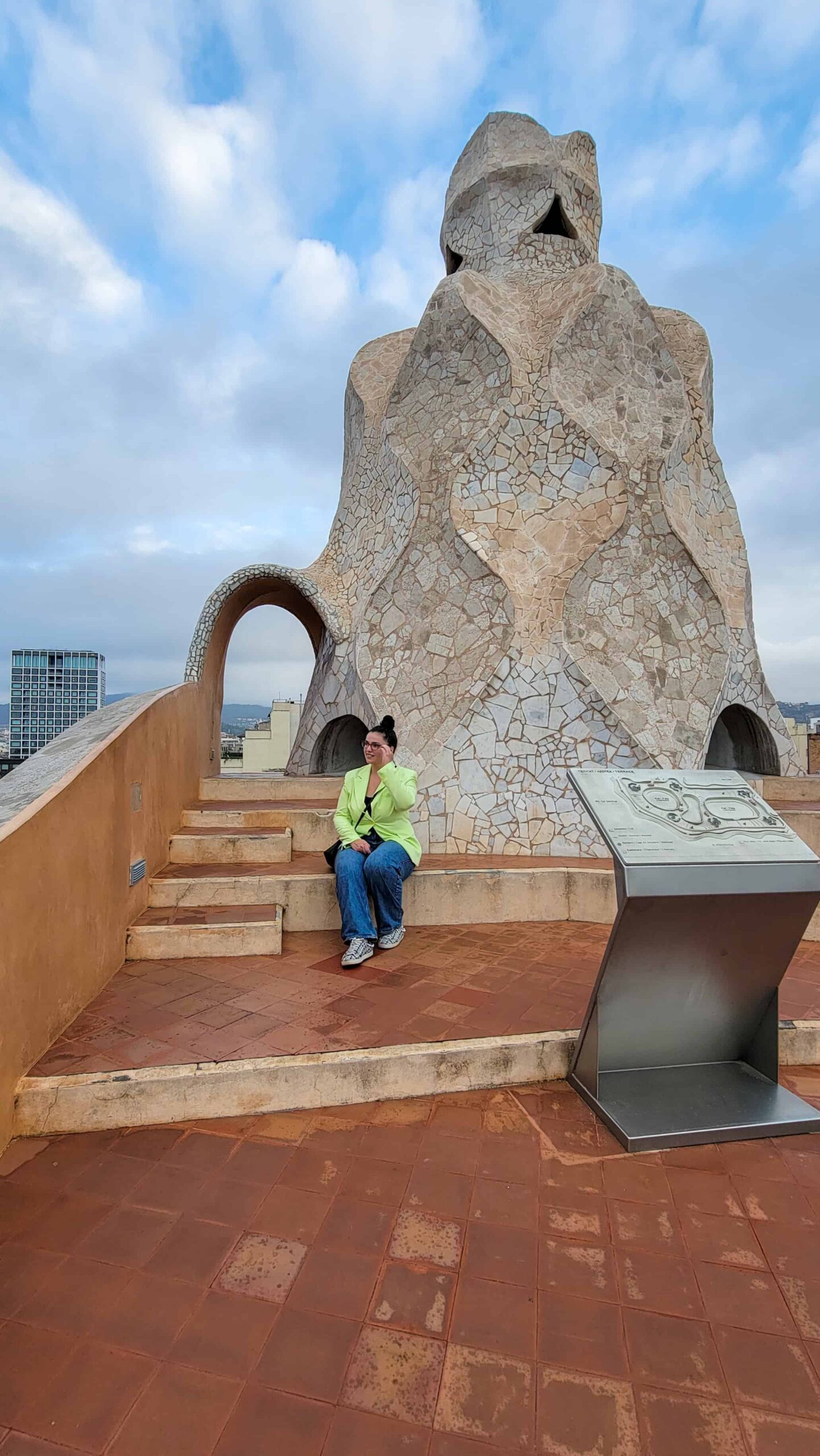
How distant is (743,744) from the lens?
28.3 feet

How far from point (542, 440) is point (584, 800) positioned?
16.9 feet

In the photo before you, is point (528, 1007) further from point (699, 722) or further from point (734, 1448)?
point (699, 722)

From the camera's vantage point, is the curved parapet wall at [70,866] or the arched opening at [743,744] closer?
the curved parapet wall at [70,866]

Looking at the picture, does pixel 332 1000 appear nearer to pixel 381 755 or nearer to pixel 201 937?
pixel 201 937

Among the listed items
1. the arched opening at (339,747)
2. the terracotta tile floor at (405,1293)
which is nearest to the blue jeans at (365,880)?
the terracotta tile floor at (405,1293)

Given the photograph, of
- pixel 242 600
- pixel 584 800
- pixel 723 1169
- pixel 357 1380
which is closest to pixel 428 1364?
pixel 357 1380

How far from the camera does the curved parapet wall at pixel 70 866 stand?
96.0 inches

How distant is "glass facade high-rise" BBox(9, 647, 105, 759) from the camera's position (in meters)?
70.5

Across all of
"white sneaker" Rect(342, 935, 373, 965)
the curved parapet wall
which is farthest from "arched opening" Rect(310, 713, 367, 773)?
"white sneaker" Rect(342, 935, 373, 965)

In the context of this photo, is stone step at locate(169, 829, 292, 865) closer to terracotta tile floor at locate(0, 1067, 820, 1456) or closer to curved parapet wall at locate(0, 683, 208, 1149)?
curved parapet wall at locate(0, 683, 208, 1149)

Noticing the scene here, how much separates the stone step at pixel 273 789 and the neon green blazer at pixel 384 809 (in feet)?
9.53

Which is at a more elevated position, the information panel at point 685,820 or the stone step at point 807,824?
the information panel at point 685,820

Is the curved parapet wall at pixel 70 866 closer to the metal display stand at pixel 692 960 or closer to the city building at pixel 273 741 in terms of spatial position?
the metal display stand at pixel 692 960

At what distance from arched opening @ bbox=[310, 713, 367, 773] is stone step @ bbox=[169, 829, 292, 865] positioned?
10.1 ft
